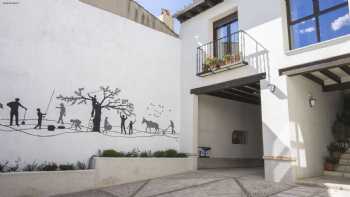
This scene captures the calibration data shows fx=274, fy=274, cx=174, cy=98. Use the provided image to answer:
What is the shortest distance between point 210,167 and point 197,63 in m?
3.89

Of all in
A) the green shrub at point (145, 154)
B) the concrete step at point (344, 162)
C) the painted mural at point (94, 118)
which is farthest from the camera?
the green shrub at point (145, 154)

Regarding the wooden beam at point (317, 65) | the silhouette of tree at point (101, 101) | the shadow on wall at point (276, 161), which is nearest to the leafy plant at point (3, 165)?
the silhouette of tree at point (101, 101)

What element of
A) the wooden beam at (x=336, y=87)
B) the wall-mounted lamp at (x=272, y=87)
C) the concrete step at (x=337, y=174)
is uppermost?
the wooden beam at (x=336, y=87)

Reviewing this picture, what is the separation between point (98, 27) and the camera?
27.5 feet

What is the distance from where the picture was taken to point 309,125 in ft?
24.8

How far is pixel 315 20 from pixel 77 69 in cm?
640

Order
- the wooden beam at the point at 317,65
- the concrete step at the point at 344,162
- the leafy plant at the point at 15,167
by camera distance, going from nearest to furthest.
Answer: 1. the wooden beam at the point at 317,65
2. the leafy plant at the point at 15,167
3. the concrete step at the point at 344,162

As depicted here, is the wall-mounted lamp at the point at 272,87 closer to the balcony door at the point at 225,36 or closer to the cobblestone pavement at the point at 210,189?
the balcony door at the point at 225,36

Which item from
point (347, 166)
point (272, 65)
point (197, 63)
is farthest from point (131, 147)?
point (347, 166)

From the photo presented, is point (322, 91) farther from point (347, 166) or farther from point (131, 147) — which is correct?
point (131, 147)

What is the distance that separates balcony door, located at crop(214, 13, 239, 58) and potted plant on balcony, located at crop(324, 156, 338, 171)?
423 cm

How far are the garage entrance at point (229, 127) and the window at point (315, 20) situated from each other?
2.46 meters

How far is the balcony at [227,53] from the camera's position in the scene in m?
7.84

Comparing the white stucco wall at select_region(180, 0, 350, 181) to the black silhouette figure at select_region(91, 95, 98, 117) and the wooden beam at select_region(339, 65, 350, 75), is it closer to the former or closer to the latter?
the wooden beam at select_region(339, 65, 350, 75)
